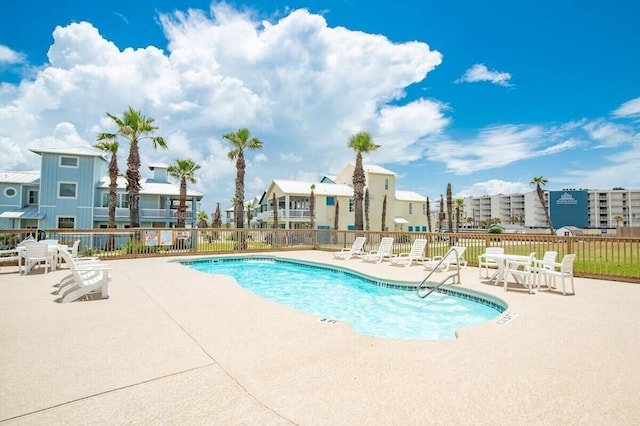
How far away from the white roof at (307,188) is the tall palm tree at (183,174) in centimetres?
888

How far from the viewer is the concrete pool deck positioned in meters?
2.38

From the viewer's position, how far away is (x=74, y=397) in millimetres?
2576

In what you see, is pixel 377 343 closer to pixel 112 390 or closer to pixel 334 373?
pixel 334 373

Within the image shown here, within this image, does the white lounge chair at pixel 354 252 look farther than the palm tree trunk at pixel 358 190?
No

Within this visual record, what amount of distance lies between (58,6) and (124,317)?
14.6 m

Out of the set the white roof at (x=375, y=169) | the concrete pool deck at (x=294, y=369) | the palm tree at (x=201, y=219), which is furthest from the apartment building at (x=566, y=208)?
the concrete pool deck at (x=294, y=369)

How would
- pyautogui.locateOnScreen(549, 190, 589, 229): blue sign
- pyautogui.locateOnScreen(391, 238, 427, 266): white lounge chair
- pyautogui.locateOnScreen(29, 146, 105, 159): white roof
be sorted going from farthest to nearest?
1. pyautogui.locateOnScreen(549, 190, 589, 229): blue sign
2. pyautogui.locateOnScreen(29, 146, 105, 159): white roof
3. pyautogui.locateOnScreen(391, 238, 427, 266): white lounge chair

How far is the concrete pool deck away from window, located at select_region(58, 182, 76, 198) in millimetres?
22328

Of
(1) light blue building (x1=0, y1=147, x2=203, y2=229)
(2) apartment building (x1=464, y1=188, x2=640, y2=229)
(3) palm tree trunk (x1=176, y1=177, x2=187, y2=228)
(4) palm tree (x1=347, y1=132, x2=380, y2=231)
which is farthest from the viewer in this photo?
(2) apartment building (x1=464, y1=188, x2=640, y2=229)

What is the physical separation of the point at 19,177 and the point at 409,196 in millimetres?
37790

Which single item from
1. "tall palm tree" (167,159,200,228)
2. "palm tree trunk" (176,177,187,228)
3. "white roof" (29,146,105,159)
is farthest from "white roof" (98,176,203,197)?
"white roof" (29,146,105,159)

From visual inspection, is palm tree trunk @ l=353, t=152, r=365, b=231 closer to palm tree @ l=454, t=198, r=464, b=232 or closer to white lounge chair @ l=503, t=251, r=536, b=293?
white lounge chair @ l=503, t=251, r=536, b=293

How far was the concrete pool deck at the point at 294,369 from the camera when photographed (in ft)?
7.79

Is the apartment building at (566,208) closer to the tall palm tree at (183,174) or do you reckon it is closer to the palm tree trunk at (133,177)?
the tall palm tree at (183,174)
